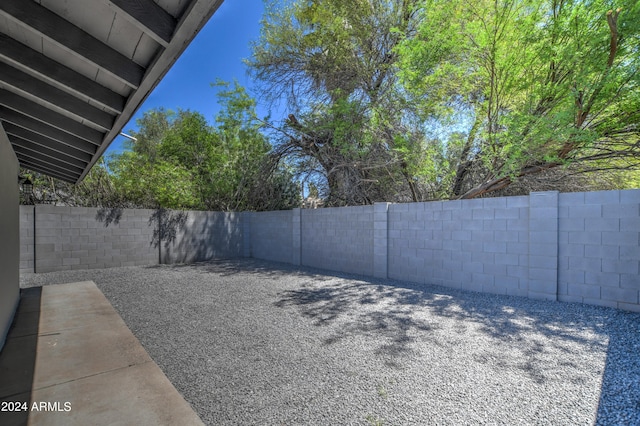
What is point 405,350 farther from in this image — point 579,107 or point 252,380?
point 579,107

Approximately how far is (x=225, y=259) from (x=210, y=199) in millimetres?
2408

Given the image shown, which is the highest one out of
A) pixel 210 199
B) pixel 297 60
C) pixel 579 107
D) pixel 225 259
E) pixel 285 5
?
pixel 285 5

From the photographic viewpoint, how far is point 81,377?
2.02 metres

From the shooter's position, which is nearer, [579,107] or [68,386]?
[68,386]

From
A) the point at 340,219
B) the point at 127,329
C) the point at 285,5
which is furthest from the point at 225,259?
the point at 285,5

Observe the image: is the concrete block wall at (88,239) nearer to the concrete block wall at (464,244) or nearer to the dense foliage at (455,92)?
the dense foliage at (455,92)

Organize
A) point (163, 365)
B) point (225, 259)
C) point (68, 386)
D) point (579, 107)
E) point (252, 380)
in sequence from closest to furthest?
point (68, 386)
point (252, 380)
point (163, 365)
point (579, 107)
point (225, 259)

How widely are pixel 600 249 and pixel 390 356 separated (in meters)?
3.30

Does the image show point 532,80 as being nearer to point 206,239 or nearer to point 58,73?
point 58,73

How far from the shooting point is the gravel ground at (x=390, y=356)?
175cm

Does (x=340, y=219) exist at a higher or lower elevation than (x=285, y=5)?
lower

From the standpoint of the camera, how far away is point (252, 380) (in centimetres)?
207

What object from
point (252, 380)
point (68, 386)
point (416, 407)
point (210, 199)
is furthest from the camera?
point (210, 199)

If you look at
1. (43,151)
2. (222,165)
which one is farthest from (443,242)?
(222,165)
